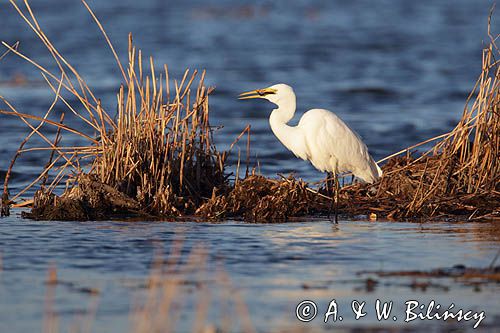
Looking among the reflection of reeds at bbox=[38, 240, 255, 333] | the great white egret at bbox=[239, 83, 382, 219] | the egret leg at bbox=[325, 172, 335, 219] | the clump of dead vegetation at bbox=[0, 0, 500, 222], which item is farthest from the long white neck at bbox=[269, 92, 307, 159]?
the reflection of reeds at bbox=[38, 240, 255, 333]

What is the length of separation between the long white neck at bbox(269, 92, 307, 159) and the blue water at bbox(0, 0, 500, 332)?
1305 mm

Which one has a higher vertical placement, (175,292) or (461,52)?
(461,52)

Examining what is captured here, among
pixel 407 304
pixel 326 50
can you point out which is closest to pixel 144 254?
pixel 407 304

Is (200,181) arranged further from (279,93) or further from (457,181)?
(457,181)

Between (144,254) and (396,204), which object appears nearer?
(144,254)

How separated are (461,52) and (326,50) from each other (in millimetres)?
3689

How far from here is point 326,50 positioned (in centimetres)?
2845

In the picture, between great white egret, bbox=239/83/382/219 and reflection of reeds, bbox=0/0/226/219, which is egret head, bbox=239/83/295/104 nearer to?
great white egret, bbox=239/83/382/219

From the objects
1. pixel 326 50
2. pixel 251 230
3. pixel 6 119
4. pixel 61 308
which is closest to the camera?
pixel 61 308

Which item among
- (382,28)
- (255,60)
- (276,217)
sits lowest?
(276,217)

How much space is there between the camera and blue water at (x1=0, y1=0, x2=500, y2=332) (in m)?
5.78

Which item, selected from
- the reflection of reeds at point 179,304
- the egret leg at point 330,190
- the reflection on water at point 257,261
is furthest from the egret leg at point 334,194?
the reflection of reeds at point 179,304

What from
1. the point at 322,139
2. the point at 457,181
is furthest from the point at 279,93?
the point at 457,181

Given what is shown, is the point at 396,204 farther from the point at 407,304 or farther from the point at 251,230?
the point at 407,304
